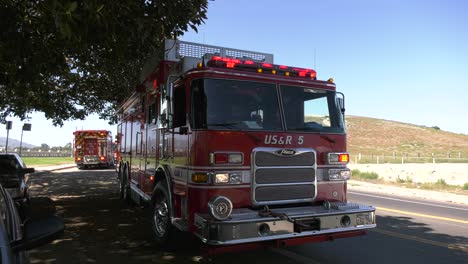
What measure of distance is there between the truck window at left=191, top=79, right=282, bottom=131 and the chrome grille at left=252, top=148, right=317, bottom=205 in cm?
43

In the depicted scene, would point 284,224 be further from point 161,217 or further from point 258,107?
point 161,217

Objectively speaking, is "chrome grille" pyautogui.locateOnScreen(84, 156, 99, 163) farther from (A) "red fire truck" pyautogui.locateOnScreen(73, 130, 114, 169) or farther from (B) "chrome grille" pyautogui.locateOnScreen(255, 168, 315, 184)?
(B) "chrome grille" pyautogui.locateOnScreen(255, 168, 315, 184)

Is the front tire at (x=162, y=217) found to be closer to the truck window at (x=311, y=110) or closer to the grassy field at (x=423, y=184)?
the truck window at (x=311, y=110)

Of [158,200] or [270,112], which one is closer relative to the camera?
[270,112]

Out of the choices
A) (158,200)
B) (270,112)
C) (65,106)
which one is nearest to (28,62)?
(158,200)

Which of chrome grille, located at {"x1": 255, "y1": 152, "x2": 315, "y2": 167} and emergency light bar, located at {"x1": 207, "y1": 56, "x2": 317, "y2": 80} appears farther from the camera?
emergency light bar, located at {"x1": 207, "y1": 56, "x2": 317, "y2": 80}

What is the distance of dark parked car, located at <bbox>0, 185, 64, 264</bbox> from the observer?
252cm

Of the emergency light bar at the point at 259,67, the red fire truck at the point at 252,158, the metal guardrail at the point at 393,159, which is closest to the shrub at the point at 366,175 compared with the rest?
the metal guardrail at the point at 393,159

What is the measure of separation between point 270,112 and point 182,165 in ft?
4.90

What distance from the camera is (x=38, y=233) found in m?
2.73

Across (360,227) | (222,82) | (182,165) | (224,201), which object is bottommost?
(360,227)

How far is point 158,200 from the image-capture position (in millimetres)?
7250

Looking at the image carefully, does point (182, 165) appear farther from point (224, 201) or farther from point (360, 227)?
point (360, 227)

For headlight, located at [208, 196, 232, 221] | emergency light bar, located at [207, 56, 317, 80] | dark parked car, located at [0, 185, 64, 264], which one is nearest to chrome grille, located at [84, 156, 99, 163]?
emergency light bar, located at [207, 56, 317, 80]
